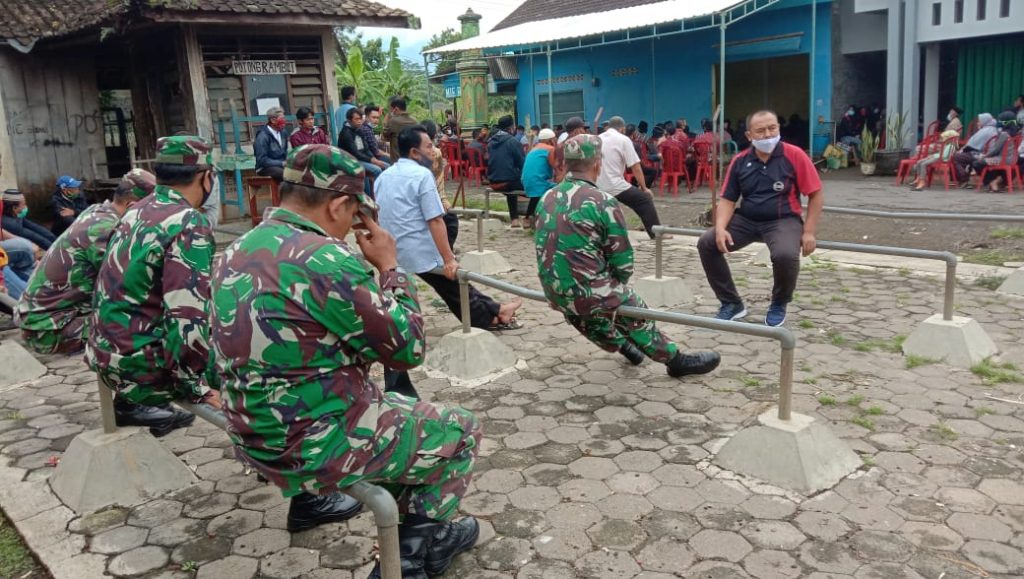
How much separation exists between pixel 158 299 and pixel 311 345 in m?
1.48

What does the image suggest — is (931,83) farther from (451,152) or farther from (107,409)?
(107,409)

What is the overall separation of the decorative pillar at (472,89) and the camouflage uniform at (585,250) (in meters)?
17.6

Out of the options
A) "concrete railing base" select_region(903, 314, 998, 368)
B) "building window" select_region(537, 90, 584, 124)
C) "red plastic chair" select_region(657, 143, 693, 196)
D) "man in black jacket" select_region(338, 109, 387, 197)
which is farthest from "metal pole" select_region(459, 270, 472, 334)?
"building window" select_region(537, 90, 584, 124)

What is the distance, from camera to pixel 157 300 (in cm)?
342

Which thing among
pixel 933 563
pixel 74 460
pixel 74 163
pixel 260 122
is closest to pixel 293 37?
pixel 260 122

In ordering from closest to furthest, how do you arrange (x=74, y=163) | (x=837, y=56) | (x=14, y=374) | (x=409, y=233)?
1. (x=409, y=233)
2. (x=14, y=374)
3. (x=74, y=163)
4. (x=837, y=56)

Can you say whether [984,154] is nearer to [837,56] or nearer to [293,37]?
[837,56]

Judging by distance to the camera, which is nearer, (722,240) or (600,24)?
(722,240)

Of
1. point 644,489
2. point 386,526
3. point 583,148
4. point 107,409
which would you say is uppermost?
point 583,148

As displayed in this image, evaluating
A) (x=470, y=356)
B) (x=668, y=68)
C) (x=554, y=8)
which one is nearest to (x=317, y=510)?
(x=470, y=356)

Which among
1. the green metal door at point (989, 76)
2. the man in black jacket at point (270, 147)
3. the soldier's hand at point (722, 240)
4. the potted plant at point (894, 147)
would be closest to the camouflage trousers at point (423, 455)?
the soldier's hand at point (722, 240)

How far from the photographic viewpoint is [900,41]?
14305mm

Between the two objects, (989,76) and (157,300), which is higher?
(989,76)

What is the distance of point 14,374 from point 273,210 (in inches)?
171
